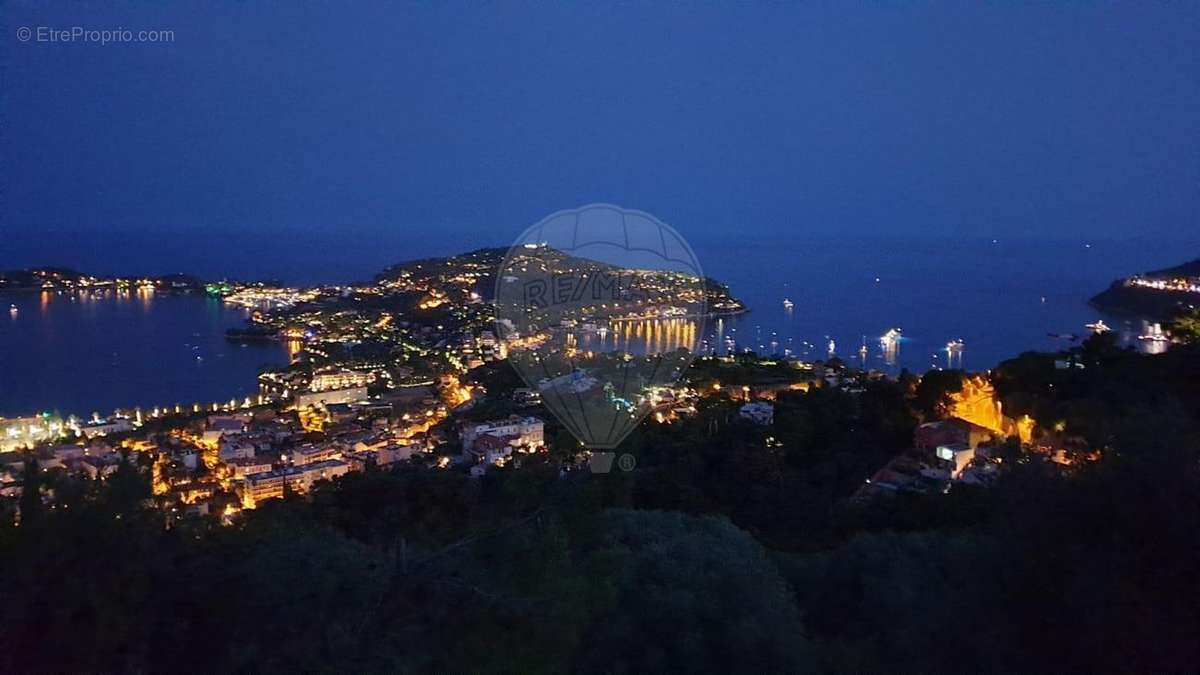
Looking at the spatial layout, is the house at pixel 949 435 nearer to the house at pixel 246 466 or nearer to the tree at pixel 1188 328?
the tree at pixel 1188 328

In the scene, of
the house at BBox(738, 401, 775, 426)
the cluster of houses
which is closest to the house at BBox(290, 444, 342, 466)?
the house at BBox(738, 401, 775, 426)

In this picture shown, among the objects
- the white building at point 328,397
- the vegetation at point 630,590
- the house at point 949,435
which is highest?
the vegetation at point 630,590

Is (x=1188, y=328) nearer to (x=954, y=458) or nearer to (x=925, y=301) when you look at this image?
(x=954, y=458)

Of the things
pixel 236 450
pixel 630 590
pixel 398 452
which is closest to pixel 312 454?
pixel 236 450

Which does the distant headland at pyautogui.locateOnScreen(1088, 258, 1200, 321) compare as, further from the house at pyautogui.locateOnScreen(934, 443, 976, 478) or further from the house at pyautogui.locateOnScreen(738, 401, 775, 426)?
the house at pyautogui.locateOnScreen(934, 443, 976, 478)

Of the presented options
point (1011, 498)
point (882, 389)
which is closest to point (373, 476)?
point (1011, 498)

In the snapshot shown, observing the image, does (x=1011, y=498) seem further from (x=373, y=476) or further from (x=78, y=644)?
(x=373, y=476)

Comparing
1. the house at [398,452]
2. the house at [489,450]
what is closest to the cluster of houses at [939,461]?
the house at [489,450]
